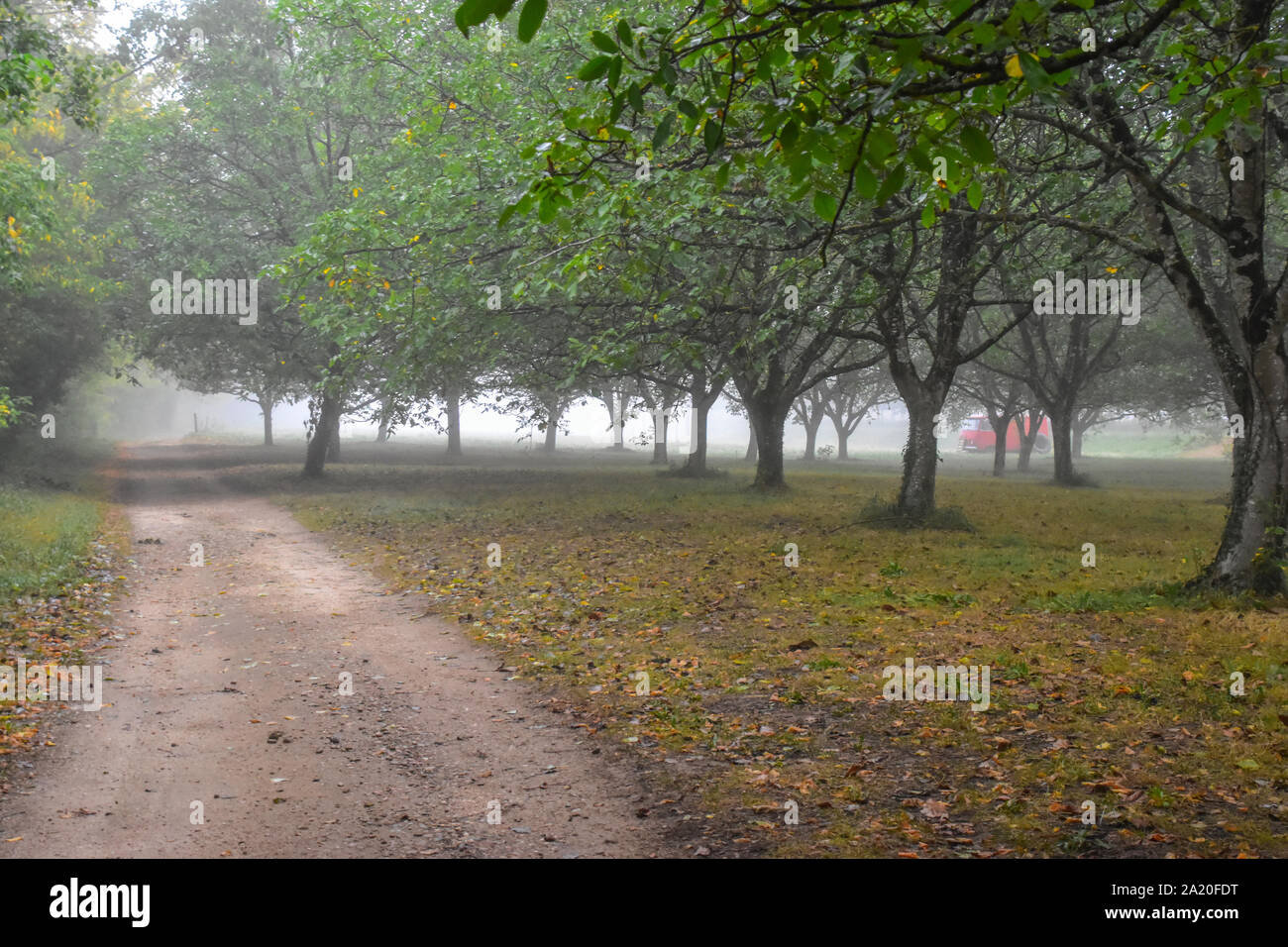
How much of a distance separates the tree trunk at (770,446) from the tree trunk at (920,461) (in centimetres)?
A: 766

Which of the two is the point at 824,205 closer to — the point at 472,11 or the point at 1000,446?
the point at 472,11

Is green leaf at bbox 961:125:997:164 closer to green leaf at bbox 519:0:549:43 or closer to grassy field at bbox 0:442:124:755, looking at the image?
green leaf at bbox 519:0:549:43

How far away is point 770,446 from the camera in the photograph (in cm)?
2531

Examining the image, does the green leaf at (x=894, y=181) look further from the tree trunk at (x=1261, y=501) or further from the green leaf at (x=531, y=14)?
the tree trunk at (x=1261, y=501)

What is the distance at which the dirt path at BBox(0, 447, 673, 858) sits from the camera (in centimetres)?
527

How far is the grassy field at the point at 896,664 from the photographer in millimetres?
5449

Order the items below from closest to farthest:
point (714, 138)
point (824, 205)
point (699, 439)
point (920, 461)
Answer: point (824, 205) < point (714, 138) < point (920, 461) < point (699, 439)

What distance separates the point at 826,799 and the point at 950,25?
431cm

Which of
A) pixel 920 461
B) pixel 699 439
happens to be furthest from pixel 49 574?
pixel 699 439

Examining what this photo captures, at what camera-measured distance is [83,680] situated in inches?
327

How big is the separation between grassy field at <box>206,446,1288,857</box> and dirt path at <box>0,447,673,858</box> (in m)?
0.56

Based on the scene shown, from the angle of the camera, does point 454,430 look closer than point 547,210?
No

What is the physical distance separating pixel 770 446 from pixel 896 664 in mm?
16877

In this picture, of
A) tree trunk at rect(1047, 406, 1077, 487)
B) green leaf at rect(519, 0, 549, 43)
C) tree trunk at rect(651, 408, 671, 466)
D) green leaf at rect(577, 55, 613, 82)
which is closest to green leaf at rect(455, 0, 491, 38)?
green leaf at rect(519, 0, 549, 43)
